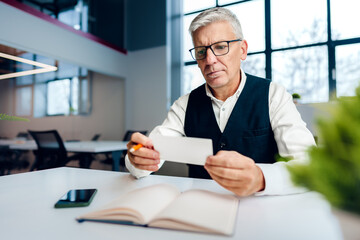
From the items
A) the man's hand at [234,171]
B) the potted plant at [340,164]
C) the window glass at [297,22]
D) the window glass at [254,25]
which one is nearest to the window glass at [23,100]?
the man's hand at [234,171]

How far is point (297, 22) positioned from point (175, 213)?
14.9ft

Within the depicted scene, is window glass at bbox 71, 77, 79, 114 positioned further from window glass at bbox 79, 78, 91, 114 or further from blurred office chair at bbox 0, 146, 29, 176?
blurred office chair at bbox 0, 146, 29, 176

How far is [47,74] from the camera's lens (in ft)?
12.2

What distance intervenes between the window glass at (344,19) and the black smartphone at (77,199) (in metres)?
4.45

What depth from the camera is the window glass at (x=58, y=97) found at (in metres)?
3.80

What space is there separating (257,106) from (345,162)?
3.34 ft

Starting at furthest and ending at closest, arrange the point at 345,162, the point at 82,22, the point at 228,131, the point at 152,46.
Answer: the point at 152,46 < the point at 82,22 < the point at 228,131 < the point at 345,162

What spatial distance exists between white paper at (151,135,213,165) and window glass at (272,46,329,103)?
3.75 m

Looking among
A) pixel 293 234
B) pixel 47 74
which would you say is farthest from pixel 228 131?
pixel 47 74

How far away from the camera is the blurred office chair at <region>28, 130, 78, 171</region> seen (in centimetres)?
272

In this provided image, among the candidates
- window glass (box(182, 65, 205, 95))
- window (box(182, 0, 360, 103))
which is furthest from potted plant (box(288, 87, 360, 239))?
window glass (box(182, 65, 205, 95))

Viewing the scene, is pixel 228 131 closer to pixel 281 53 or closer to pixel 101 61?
pixel 281 53

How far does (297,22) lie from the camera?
4.10 m

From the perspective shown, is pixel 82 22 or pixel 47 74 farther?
pixel 82 22
